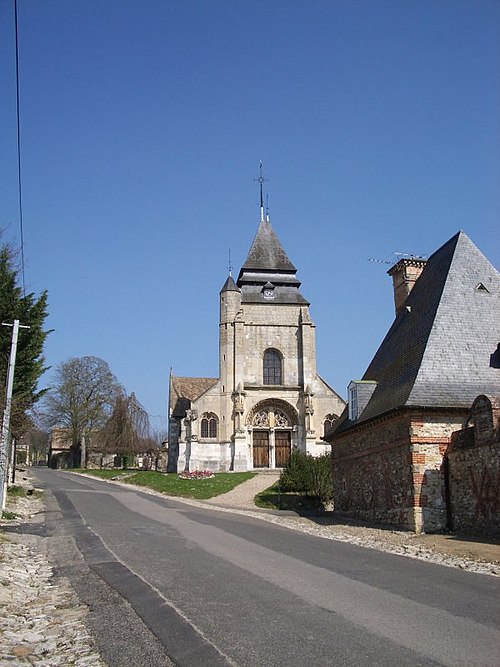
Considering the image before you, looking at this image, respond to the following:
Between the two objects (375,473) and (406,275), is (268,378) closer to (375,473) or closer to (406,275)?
(406,275)

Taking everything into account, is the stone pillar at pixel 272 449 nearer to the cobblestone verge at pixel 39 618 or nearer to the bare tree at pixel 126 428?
the bare tree at pixel 126 428

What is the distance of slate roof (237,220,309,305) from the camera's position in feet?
162

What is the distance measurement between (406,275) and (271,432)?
20530mm

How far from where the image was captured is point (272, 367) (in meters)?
48.1

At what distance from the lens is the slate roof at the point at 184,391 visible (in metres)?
52.7

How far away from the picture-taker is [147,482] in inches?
1583

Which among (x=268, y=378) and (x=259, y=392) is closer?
(x=259, y=392)

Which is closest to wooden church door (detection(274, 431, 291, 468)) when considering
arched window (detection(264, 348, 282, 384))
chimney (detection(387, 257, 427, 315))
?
arched window (detection(264, 348, 282, 384))

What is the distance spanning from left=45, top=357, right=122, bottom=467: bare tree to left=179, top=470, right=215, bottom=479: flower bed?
2090 cm

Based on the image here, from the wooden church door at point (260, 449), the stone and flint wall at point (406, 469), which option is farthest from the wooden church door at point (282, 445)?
the stone and flint wall at point (406, 469)

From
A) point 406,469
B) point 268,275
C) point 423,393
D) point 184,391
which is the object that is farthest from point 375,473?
point 184,391

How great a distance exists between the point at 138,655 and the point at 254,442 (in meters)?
40.9

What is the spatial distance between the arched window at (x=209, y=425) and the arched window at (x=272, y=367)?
197 inches

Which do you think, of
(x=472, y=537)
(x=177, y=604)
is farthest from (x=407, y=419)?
(x=177, y=604)
